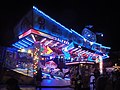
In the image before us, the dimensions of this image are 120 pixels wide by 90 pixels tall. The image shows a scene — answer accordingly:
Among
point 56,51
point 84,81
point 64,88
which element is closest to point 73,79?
point 84,81

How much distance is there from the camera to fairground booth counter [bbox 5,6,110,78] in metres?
17.3

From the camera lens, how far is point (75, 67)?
15.5 meters

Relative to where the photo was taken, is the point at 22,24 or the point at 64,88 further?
the point at 22,24

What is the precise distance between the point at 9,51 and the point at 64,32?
16.4 feet

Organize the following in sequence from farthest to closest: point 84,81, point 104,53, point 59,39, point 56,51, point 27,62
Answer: point 104,53, point 56,51, point 27,62, point 59,39, point 84,81

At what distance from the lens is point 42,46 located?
850 inches

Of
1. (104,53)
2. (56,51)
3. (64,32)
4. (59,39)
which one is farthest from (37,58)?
(104,53)

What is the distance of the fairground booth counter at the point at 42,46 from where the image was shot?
1731 cm

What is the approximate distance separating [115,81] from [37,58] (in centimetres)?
1027

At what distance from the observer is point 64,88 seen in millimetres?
16906

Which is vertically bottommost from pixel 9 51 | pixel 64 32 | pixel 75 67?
pixel 75 67

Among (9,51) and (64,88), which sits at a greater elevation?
(9,51)

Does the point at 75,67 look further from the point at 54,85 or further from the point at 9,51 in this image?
the point at 9,51

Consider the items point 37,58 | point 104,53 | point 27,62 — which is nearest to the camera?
point 37,58
